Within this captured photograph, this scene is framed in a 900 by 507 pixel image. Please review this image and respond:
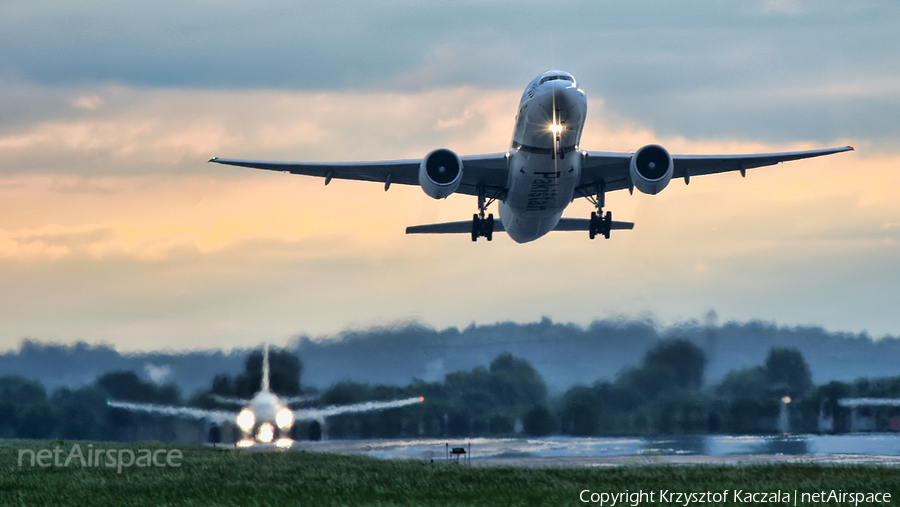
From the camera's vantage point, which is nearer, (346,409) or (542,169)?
(542,169)

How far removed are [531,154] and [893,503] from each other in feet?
48.6

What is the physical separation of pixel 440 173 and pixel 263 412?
1629 cm

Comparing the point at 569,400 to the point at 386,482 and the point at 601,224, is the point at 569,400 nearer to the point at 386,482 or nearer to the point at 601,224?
the point at 601,224

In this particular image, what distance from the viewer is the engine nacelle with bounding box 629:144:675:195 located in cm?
3431

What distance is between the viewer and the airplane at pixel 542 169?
32688 millimetres

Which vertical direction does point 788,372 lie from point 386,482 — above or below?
above

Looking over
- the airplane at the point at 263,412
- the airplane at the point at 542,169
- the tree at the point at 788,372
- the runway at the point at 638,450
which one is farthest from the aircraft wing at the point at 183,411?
the tree at the point at 788,372

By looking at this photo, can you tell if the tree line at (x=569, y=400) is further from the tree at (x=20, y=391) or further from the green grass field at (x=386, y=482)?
the green grass field at (x=386, y=482)

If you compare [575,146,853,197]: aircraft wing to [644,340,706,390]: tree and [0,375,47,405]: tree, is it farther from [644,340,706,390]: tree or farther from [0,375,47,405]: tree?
[0,375,47,405]: tree

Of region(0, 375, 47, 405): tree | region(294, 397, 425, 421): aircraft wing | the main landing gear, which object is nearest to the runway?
region(294, 397, 425, 421): aircraft wing

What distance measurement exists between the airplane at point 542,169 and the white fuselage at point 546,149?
0.03 meters

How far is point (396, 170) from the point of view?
3678cm

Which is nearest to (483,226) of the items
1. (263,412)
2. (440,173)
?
(440,173)

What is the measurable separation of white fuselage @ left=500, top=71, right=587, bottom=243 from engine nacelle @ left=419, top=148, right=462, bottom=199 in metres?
1.92
